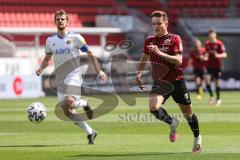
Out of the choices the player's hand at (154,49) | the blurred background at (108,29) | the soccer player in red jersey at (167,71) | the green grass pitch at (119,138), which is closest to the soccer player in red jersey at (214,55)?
the green grass pitch at (119,138)

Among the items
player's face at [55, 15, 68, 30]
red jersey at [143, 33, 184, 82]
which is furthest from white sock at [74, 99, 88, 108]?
red jersey at [143, 33, 184, 82]

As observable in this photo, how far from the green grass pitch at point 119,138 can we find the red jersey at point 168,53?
1.30 m

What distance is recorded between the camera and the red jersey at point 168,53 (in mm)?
12375

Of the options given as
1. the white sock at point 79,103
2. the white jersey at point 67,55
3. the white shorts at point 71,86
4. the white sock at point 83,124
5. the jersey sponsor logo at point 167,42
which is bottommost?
the white sock at point 83,124

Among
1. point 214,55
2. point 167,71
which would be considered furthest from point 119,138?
point 214,55

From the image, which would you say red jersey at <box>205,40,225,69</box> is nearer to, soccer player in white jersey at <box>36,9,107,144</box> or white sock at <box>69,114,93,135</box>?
soccer player in white jersey at <box>36,9,107,144</box>

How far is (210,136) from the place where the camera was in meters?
15.1

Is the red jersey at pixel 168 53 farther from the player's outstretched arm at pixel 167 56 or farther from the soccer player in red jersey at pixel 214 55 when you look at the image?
the soccer player in red jersey at pixel 214 55

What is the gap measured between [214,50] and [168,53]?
14.1 metres

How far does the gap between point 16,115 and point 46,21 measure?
20.2 meters

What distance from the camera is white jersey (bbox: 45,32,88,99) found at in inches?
555

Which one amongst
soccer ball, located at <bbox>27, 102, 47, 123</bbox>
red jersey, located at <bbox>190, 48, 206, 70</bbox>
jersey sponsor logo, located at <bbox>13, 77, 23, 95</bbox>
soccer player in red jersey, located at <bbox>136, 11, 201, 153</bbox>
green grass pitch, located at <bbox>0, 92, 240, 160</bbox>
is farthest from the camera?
jersey sponsor logo, located at <bbox>13, 77, 23, 95</bbox>

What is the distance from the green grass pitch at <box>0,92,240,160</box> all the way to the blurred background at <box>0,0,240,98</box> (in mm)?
12356

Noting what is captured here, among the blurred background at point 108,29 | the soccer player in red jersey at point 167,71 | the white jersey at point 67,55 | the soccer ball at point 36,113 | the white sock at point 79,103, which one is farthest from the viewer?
the blurred background at point 108,29
